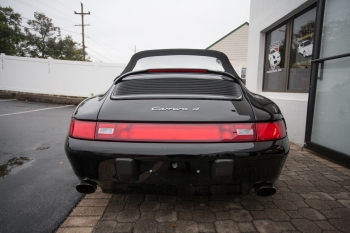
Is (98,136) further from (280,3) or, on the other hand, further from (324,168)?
(280,3)

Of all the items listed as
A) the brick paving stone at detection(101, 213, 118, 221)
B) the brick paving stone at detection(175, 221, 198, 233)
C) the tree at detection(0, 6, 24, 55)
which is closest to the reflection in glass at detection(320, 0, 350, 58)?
the brick paving stone at detection(175, 221, 198, 233)

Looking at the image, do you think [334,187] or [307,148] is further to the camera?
[307,148]

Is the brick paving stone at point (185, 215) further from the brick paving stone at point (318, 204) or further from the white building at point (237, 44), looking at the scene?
the white building at point (237, 44)

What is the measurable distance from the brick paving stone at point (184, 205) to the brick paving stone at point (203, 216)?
3.5 inches

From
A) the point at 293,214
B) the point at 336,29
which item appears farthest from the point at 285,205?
the point at 336,29

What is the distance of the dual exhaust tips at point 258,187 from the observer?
1468mm

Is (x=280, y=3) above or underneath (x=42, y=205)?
above

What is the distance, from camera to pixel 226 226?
1.66 m

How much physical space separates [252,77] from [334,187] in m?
4.76

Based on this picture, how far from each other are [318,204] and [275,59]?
14.9 feet

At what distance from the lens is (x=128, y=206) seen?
76.9 inches

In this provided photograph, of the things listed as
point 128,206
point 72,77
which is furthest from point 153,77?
point 72,77

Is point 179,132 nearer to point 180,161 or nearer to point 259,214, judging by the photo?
point 180,161

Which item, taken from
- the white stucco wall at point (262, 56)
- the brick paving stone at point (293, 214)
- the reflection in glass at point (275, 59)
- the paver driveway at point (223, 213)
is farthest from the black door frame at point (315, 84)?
the brick paving stone at point (293, 214)
